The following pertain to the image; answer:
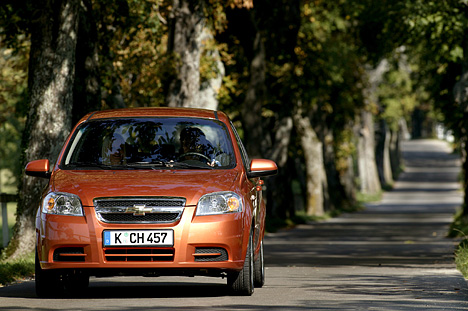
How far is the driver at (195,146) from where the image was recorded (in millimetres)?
10820

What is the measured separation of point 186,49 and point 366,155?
149 ft

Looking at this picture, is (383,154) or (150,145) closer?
(150,145)

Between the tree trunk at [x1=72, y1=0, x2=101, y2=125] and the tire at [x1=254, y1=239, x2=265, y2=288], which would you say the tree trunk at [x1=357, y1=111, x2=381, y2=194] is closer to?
the tree trunk at [x1=72, y1=0, x2=101, y2=125]

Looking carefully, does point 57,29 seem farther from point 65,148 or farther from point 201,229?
point 201,229

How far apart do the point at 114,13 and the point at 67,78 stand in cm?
485

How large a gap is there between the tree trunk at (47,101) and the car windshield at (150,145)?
4.91m

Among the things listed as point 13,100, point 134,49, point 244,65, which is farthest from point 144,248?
point 13,100

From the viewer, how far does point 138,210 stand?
384 inches

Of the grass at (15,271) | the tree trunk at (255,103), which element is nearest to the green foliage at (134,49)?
the tree trunk at (255,103)

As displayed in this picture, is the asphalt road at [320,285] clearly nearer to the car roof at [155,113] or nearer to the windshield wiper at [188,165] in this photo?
the windshield wiper at [188,165]

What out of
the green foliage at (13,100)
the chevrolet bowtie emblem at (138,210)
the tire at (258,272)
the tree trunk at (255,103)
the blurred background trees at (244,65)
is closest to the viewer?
the chevrolet bowtie emblem at (138,210)

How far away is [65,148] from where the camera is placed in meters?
11.0

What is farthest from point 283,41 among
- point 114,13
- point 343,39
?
point 114,13

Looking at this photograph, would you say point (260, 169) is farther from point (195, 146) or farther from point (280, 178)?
point (280, 178)
